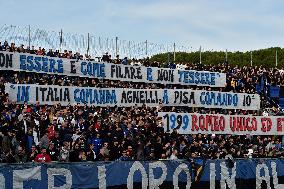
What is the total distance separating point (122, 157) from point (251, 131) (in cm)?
1433

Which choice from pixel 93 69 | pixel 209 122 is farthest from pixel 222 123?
pixel 93 69

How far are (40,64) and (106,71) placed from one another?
4150 mm

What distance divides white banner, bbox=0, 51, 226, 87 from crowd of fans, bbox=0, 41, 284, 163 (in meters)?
0.33

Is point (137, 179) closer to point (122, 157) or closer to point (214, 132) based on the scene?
point (122, 157)

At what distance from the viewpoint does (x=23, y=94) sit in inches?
984

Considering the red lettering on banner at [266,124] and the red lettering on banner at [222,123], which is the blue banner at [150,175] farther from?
the red lettering on banner at [266,124]

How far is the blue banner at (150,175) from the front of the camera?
49.0 feet

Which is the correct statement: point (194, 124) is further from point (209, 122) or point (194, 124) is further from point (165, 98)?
point (165, 98)

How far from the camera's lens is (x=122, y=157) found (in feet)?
63.5

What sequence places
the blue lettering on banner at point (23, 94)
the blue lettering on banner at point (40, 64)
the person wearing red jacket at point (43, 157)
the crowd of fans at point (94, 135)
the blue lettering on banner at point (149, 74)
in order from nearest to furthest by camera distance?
the person wearing red jacket at point (43, 157)
the crowd of fans at point (94, 135)
the blue lettering on banner at point (23, 94)
the blue lettering on banner at point (40, 64)
the blue lettering on banner at point (149, 74)

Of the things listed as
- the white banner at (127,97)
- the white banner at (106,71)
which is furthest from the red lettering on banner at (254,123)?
the white banner at (106,71)

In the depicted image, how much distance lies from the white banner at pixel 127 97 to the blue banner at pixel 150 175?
27.5 ft

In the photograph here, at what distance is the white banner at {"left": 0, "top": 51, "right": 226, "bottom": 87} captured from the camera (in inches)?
1040

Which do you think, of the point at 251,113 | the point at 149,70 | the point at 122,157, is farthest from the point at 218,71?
the point at 122,157
